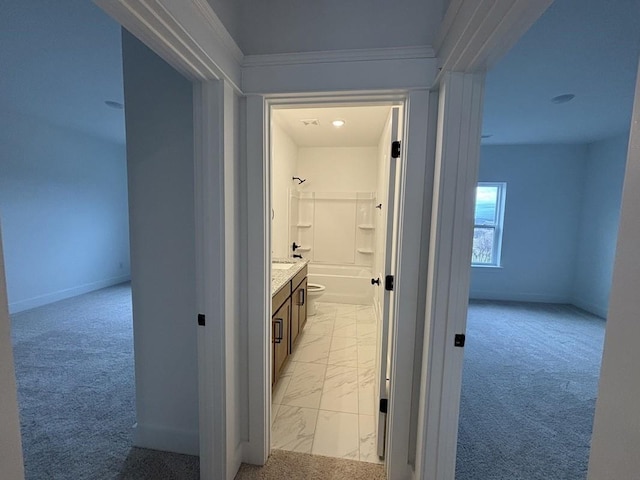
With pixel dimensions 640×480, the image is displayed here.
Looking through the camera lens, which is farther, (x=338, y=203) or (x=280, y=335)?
(x=338, y=203)

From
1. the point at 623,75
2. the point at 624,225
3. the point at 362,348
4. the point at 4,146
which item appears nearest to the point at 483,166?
the point at 623,75

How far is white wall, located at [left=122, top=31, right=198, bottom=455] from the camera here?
1485 mm

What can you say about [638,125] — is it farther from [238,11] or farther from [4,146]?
[4,146]

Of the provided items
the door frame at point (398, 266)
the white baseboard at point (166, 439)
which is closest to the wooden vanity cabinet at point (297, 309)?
the door frame at point (398, 266)

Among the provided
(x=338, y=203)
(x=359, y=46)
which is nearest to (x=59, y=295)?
(x=338, y=203)

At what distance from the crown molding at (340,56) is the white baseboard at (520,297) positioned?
469cm

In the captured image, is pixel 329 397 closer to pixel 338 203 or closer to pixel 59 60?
pixel 338 203

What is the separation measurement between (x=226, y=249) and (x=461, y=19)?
133cm

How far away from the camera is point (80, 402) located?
2.04 meters

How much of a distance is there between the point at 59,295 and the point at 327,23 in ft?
17.7

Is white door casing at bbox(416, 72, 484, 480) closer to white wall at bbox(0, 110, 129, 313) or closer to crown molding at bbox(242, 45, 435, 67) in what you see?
crown molding at bbox(242, 45, 435, 67)

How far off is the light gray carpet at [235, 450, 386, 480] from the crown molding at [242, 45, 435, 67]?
7.28 ft

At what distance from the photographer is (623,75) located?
230cm

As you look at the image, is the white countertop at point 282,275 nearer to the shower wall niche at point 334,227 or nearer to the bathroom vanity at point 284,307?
the bathroom vanity at point 284,307
